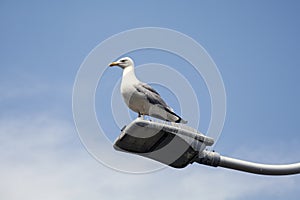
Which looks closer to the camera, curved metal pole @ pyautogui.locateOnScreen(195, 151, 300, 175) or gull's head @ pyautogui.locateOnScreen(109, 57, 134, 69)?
curved metal pole @ pyautogui.locateOnScreen(195, 151, 300, 175)

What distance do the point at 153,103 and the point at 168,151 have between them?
3493 millimetres

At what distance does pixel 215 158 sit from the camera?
6398mm

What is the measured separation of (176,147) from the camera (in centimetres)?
642

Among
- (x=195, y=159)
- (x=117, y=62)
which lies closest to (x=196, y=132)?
(x=195, y=159)

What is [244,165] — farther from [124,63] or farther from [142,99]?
[124,63]

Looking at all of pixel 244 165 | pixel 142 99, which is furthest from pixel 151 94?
pixel 244 165

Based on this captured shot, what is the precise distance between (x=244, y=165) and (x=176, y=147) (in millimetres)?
962

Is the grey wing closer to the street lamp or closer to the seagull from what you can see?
the seagull

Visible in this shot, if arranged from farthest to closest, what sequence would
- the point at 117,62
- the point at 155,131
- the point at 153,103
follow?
1. the point at 117,62
2. the point at 153,103
3. the point at 155,131

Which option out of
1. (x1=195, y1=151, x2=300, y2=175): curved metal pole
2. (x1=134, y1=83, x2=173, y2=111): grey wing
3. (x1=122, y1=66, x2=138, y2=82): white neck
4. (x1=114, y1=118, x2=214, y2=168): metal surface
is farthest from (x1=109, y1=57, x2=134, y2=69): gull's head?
(x1=195, y1=151, x2=300, y2=175): curved metal pole

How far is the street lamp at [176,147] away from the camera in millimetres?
6160

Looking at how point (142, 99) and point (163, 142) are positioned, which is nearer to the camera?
point (163, 142)

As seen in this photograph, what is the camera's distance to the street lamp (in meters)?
6.16

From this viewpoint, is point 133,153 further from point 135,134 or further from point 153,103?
point 153,103
